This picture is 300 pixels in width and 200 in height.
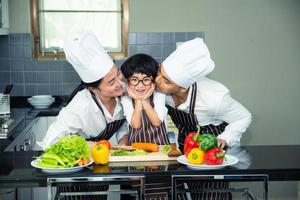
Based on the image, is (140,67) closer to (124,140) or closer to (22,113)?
(124,140)

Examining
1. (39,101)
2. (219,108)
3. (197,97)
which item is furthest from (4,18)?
(219,108)

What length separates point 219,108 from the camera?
2.55 m

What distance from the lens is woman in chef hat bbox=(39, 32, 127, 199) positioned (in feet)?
7.55

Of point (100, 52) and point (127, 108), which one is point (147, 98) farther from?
point (100, 52)

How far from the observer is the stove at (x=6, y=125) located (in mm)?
3123

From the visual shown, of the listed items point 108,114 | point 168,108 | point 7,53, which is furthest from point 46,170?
point 7,53

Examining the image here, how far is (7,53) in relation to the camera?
422 cm

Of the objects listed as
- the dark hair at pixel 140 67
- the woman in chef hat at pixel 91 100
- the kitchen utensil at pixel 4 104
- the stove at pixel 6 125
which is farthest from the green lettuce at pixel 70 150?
the kitchen utensil at pixel 4 104

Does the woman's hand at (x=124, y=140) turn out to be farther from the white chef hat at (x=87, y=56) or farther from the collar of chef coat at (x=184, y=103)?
the white chef hat at (x=87, y=56)

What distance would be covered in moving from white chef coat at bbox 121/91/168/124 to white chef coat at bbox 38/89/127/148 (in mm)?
69

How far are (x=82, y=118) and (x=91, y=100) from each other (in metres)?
0.10

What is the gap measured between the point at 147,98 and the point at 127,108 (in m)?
0.11

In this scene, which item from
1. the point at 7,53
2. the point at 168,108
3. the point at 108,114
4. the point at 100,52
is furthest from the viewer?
the point at 7,53

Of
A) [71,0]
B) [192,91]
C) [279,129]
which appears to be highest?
[71,0]
